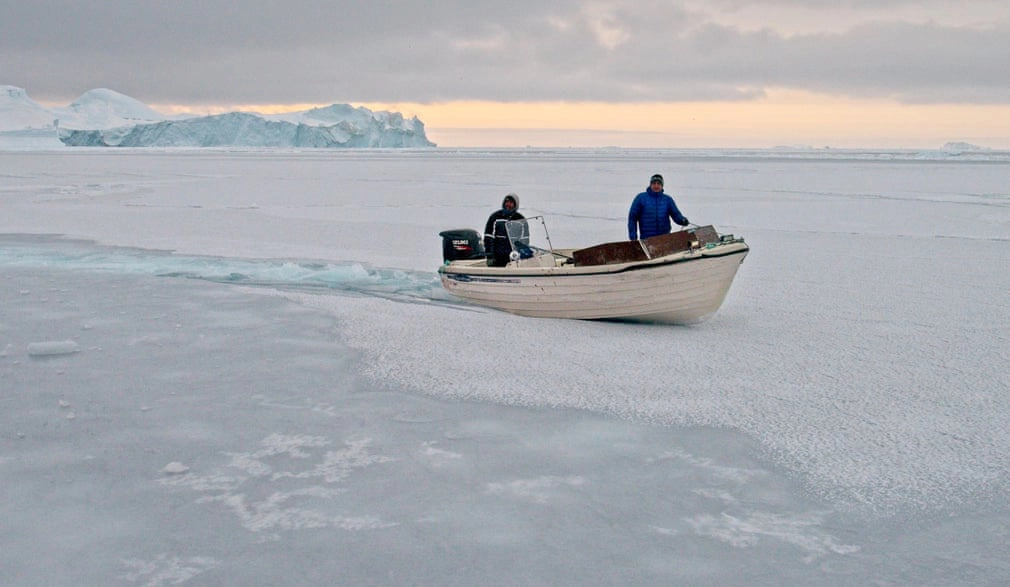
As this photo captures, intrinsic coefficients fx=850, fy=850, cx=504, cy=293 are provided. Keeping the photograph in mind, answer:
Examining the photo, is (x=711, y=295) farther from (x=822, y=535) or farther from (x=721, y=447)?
(x=822, y=535)

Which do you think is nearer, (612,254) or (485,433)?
(485,433)

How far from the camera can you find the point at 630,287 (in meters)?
7.88

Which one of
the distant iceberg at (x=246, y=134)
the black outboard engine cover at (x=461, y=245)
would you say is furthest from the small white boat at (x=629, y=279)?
the distant iceberg at (x=246, y=134)

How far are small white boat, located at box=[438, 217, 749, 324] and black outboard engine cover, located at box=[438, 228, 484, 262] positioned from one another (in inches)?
41.6

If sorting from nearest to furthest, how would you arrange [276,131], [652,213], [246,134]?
[652,213] < [276,131] < [246,134]

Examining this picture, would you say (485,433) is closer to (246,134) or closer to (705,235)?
(705,235)

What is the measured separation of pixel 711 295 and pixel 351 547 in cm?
503

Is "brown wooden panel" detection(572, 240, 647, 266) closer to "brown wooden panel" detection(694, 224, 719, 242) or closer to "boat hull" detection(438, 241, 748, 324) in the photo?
"boat hull" detection(438, 241, 748, 324)

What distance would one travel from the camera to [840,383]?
613cm

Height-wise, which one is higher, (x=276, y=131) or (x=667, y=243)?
(x=276, y=131)

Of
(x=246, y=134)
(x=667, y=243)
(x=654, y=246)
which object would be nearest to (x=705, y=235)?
(x=667, y=243)

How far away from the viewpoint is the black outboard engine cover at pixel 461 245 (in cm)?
982

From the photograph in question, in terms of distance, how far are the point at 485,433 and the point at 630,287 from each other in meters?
3.17

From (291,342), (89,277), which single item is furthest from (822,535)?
(89,277)
